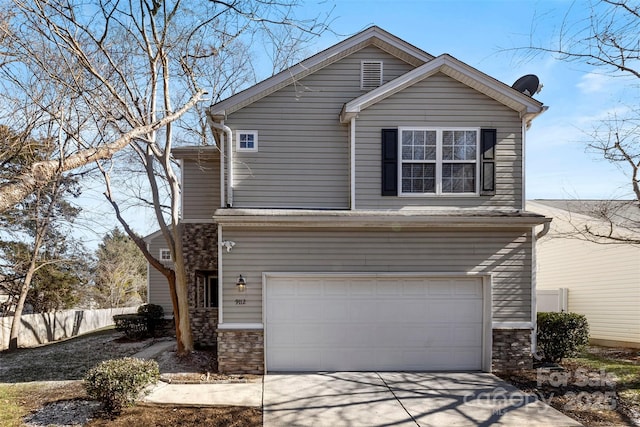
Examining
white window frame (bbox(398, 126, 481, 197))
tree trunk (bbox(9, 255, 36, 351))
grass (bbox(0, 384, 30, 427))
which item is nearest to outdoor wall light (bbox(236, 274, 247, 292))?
white window frame (bbox(398, 126, 481, 197))

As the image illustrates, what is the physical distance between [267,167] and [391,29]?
13.7 feet

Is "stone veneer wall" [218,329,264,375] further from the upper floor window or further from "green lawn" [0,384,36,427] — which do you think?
the upper floor window

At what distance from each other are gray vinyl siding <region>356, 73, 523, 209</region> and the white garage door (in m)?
1.66

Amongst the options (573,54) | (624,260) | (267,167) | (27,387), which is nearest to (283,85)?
(267,167)

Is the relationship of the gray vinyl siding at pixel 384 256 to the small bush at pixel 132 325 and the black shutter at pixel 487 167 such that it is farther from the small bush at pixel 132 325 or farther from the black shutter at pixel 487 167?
the small bush at pixel 132 325

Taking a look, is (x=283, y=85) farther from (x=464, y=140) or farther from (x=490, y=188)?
(x=490, y=188)

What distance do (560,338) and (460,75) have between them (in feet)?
20.0

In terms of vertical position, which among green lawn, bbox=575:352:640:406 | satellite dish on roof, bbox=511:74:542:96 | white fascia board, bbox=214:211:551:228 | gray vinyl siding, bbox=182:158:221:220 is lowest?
green lawn, bbox=575:352:640:406

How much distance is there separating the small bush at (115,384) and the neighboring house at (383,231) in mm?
2123

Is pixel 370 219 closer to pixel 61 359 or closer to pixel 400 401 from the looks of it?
pixel 400 401

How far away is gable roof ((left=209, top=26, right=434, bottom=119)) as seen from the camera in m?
8.57

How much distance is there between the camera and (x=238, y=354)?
7.98 metres

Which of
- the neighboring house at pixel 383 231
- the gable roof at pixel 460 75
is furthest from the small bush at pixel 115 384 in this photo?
the gable roof at pixel 460 75

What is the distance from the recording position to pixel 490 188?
837 centimetres
